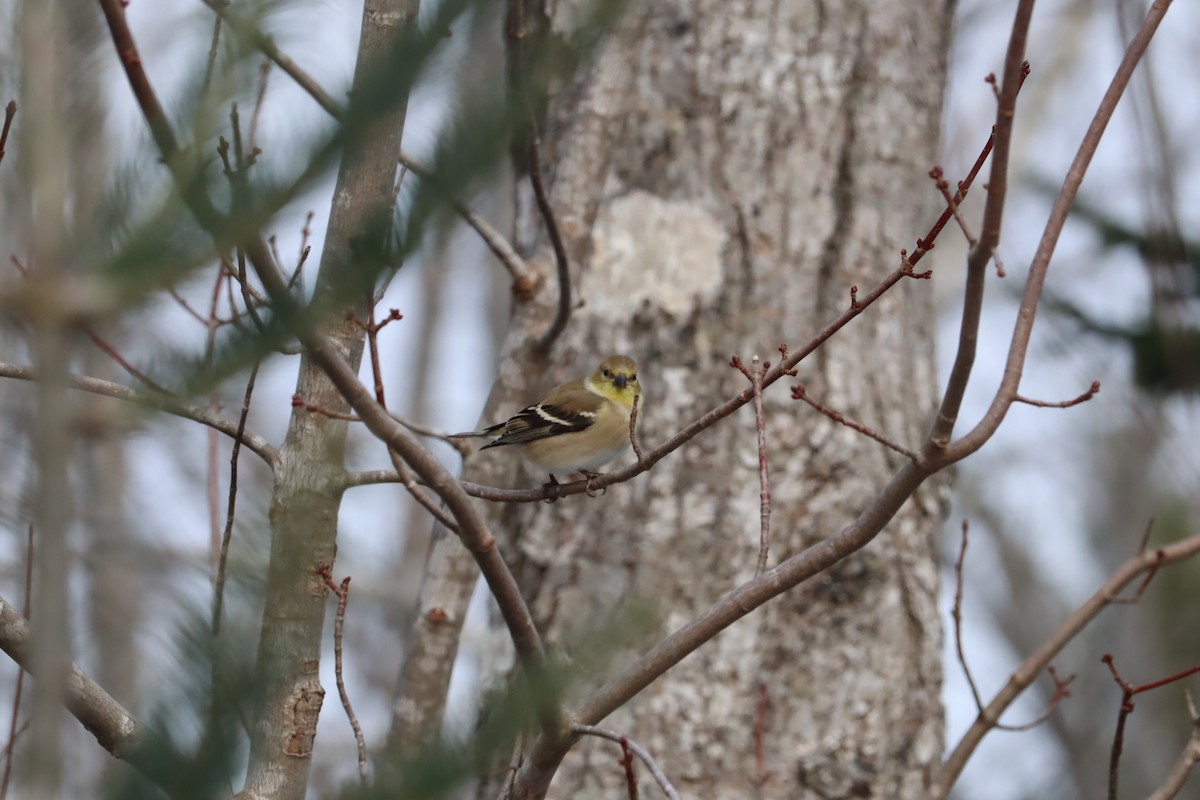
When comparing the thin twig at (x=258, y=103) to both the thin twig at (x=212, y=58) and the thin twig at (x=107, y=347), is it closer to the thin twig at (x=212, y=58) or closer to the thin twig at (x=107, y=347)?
the thin twig at (x=212, y=58)

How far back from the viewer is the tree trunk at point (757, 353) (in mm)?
3197

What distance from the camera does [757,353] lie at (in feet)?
11.2

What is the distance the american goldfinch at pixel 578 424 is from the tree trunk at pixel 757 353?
0.26ft

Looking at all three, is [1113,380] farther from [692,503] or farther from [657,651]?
[657,651]

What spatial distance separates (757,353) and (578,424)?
625 millimetres

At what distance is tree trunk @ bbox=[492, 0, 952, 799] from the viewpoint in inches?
126

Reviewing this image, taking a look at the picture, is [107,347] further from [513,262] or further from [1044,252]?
[513,262]

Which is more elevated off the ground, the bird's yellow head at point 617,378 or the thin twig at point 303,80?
the bird's yellow head at point 617,378

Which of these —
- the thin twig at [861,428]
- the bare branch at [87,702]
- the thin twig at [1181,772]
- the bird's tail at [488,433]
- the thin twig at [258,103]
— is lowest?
the thin twig at [1181,772]

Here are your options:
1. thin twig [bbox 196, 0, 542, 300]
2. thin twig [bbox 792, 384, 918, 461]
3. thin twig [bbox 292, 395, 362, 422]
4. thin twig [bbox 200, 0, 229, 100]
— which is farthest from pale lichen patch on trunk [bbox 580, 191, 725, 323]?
thin twig [bbox 200, 0, 229, 100]

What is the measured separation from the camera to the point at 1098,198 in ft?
18.2

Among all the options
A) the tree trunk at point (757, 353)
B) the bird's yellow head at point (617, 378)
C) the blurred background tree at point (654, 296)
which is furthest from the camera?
the bird's yellow head at point (617, 378)

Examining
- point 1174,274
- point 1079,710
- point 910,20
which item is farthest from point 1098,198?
point 1079,710

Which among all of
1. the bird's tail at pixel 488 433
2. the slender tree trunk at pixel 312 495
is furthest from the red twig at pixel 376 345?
the bird's tail at pixel 488 433
